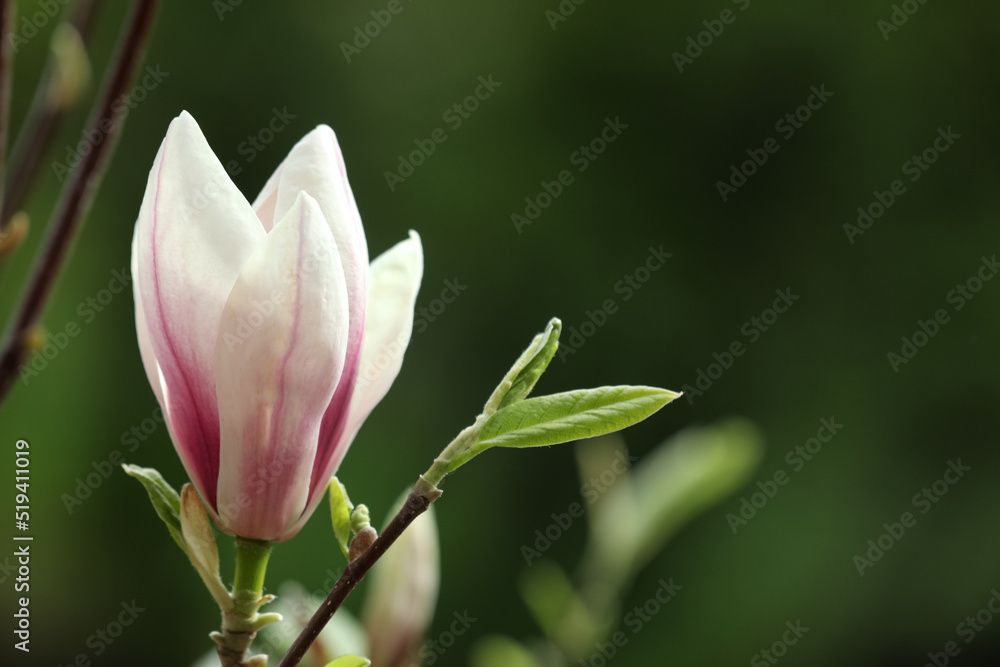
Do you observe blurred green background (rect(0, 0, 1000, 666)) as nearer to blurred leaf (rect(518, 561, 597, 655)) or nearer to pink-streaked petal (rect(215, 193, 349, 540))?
blurred leaf (rect(518, 561, 597, 655))

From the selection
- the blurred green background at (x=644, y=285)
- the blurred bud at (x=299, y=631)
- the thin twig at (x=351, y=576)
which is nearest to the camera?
the thin twig at (x=351, y=576)

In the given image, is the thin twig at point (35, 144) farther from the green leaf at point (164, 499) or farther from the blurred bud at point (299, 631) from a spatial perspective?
the blurred bud at point (299, 631)

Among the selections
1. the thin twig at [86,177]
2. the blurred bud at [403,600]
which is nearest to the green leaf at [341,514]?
the thin twig at [86,177]

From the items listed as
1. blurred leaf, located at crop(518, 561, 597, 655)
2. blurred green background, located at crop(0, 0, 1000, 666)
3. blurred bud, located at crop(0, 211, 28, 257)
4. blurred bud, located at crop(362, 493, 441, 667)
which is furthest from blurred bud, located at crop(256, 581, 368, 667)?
blurred green background, located at crop(0, 0, 1000, 666)

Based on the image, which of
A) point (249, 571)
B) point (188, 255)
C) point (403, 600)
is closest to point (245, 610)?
point (249, 571)

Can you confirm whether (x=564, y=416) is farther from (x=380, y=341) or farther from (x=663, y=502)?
(x=663, y=502)
